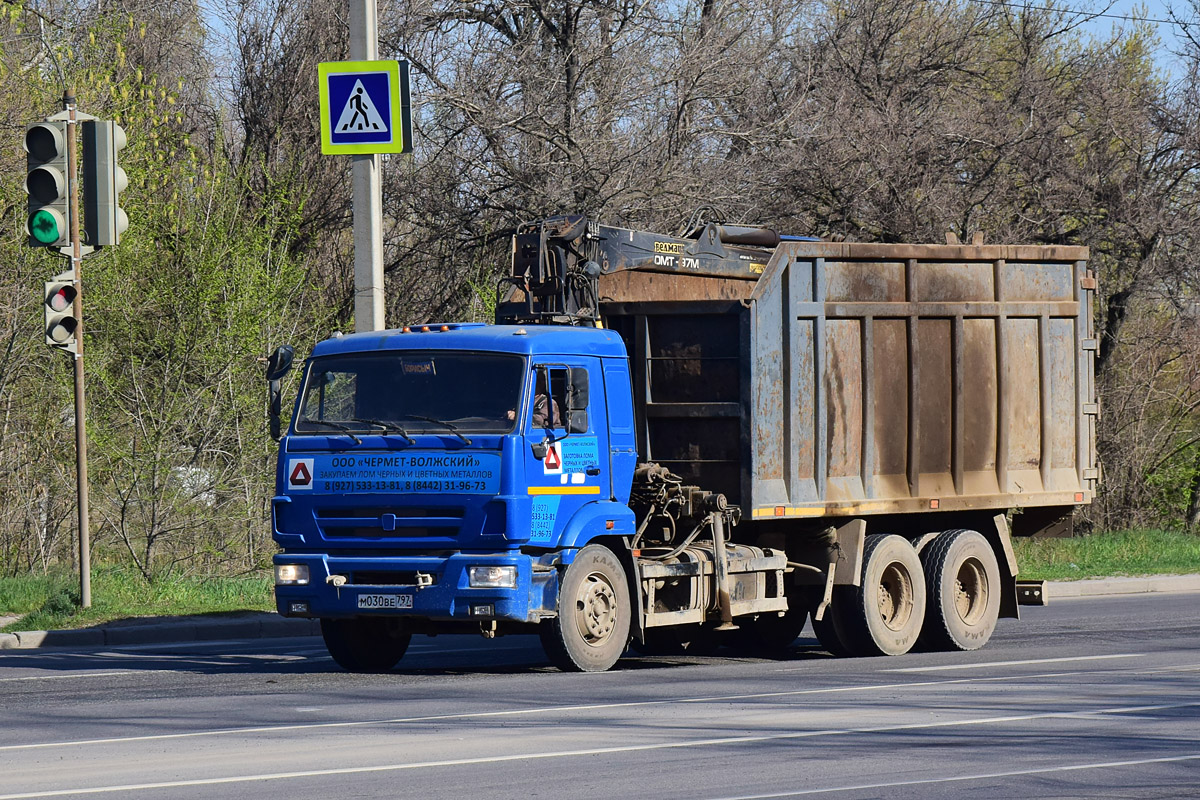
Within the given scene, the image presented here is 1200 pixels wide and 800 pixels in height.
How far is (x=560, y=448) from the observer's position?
39.6 feet

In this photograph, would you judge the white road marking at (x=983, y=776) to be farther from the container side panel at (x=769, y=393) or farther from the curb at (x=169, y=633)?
the curb at (x=169, y=633)

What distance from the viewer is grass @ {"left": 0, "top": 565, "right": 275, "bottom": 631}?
51.6 feet

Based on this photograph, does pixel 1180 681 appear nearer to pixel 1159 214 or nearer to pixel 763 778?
pixel 763 778

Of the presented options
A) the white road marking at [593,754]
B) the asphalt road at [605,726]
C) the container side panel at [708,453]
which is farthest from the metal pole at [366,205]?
the white road marking at [593,754]

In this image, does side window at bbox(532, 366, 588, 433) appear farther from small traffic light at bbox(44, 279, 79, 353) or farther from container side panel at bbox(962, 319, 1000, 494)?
small traffic light at bbox(44, 279, 79, 353)

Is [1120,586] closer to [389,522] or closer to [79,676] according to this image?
[389,522]

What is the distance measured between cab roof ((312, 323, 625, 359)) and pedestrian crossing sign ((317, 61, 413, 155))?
3.69 metres

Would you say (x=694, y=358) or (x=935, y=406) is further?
(x=935, y=406)

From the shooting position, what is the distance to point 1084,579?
2188cm

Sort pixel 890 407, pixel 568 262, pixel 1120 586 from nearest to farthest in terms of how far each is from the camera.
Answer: pixel 568 262 → pixel 890 407 → pixel 1120 586

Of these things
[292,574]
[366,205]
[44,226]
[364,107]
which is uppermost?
[364,107]

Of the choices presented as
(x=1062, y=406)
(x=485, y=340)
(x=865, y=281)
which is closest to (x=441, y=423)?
(x=485, y=340)

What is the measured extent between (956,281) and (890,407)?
138cm

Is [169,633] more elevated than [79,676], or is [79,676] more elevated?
[79,676]
